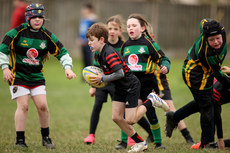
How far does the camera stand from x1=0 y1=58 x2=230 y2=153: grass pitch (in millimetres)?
5031

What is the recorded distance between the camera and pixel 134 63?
501 cm

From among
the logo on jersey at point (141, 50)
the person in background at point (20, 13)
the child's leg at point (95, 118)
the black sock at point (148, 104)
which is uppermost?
the person in background at point (20, 13)

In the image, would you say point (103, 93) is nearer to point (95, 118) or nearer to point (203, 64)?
point (95, 118)

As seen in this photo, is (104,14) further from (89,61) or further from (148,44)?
(148,44)

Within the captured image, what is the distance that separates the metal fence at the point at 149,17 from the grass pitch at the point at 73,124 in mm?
5262

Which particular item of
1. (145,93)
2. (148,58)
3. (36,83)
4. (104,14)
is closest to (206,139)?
(145,93)

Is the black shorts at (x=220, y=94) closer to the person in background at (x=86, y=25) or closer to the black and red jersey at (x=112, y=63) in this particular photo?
the black and red jersey at (x=112, y=63)

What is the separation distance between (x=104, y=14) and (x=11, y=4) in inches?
171

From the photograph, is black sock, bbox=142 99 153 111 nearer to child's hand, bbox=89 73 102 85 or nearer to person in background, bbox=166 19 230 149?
person in background, bbox=166 19 230 149

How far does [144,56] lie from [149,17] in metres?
A: 14.1

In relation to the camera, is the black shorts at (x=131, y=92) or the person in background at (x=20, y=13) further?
the person in background at (x=20, y=13)

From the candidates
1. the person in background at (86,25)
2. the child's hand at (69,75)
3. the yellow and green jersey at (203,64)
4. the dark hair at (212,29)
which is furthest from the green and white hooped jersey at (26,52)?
the person in background at (86,25)

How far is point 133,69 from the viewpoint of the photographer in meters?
4.99

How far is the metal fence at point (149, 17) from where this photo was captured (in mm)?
16906
